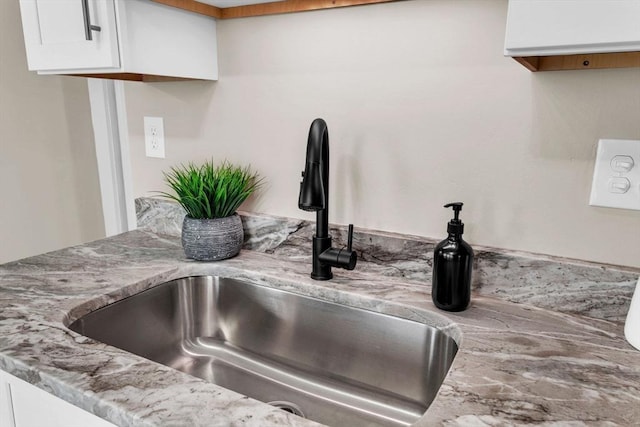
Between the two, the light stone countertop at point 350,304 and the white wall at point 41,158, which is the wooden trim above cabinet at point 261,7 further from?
the white wall at point 41,158

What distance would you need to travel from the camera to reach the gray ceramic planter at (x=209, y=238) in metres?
1.06

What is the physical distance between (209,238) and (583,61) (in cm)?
85

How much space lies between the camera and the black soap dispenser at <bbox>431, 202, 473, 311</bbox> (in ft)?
2.63

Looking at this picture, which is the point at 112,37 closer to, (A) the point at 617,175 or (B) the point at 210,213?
(B) the point at 210,213

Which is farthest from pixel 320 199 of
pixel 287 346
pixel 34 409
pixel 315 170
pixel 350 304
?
pixel 34 409

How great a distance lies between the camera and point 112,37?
913mm

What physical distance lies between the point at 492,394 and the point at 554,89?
0.55 m

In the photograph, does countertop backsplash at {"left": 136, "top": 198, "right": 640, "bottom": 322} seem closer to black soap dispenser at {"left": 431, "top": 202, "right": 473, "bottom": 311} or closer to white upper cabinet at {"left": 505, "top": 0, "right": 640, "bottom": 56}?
black soap dispenser at {"left": 431, "top": 202, "right": 473, "bottom": 311}

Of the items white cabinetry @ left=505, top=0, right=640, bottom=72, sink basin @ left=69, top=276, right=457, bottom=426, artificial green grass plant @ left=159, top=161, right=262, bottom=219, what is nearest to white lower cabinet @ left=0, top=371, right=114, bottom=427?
sink basin @ left=69, top=276, right=457, bottom=426

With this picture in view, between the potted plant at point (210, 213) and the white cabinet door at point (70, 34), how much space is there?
31cm

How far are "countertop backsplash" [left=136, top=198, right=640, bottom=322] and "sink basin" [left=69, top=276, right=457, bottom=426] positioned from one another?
0.49ft

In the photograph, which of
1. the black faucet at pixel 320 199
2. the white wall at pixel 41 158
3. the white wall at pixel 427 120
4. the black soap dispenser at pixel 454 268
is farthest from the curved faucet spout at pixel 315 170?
the white wall at pixel 41 158

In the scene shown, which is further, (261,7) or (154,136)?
(154,136)

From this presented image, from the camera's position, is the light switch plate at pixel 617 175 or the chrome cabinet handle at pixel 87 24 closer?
the light switch plate at pixel 617 175
